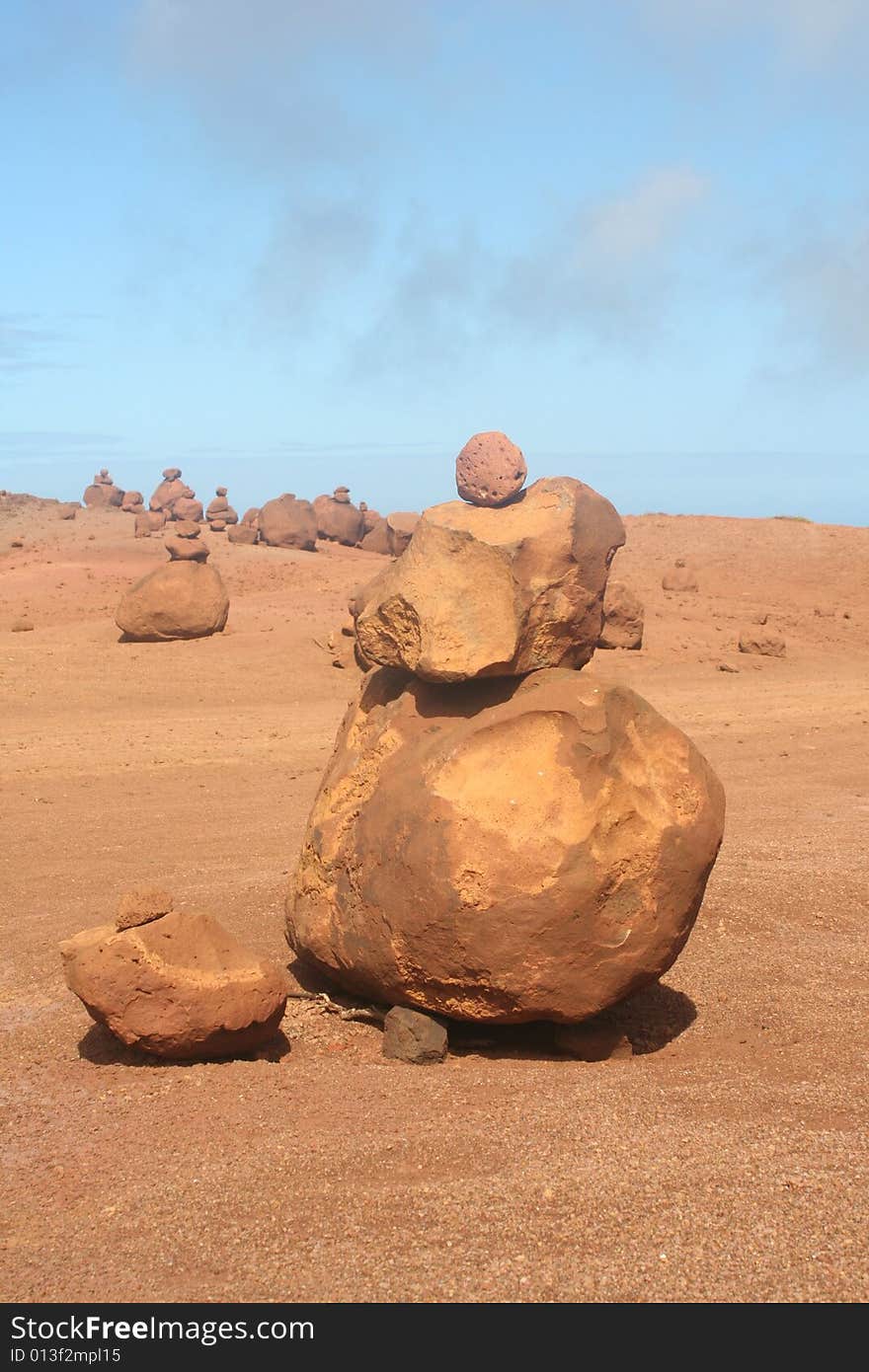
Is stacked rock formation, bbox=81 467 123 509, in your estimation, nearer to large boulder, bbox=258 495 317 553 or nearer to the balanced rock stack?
large boulder, bbox=258 495 317 553

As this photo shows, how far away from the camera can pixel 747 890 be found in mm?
7695

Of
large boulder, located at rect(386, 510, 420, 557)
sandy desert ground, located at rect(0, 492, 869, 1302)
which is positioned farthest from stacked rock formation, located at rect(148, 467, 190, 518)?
sandy desert ground, located at rect(0, 492, 869, 1302)

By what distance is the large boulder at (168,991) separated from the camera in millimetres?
4918

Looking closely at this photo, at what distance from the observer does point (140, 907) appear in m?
5.08

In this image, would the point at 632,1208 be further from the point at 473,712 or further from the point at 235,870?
the point at 235,870

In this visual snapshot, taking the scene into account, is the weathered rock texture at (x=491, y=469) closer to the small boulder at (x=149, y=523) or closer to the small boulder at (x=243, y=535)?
the small boulder at (x=243, y=535)

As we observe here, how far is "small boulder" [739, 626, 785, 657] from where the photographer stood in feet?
65.8

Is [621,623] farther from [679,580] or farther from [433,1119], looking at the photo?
[433,1119]

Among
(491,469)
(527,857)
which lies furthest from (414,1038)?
(491,469)

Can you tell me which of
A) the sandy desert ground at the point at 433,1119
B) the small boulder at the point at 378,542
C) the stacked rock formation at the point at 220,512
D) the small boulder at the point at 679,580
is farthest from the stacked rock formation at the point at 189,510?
the sandy desert ground at the point at 433,1119

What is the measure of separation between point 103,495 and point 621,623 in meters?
32.8

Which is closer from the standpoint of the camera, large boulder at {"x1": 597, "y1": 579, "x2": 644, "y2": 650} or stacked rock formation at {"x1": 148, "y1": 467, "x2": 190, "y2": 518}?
large boulder at {"x1": 597, "y1": 579, "x2": 644, "y2": 650}

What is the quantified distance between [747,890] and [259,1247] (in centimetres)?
470

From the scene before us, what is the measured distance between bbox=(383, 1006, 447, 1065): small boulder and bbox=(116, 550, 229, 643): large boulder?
1407cm
